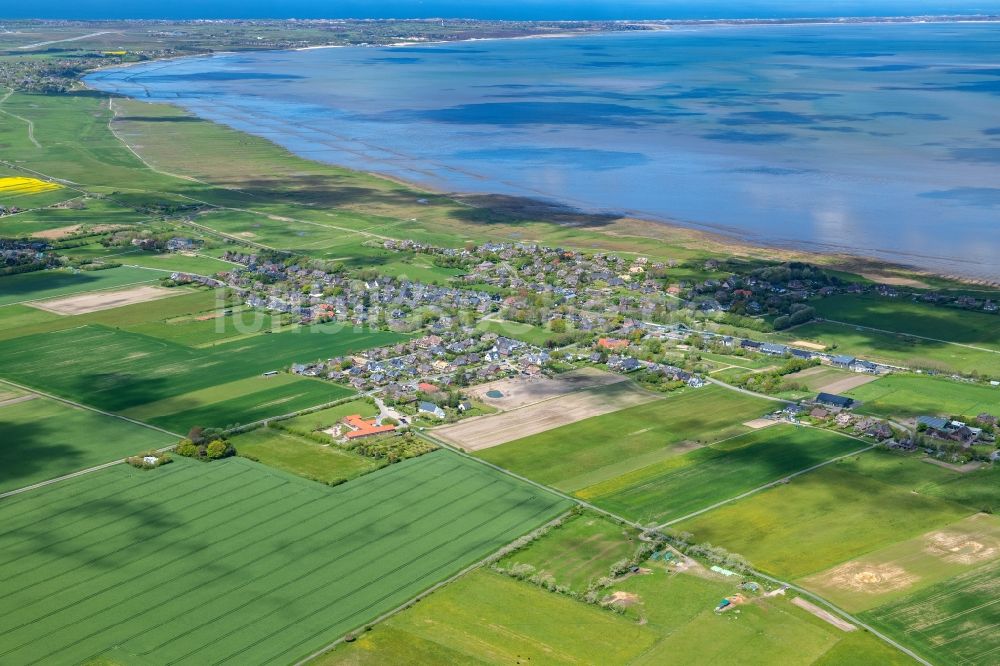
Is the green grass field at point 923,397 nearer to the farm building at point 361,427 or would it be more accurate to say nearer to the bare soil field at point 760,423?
the bare soil field at point 760,423

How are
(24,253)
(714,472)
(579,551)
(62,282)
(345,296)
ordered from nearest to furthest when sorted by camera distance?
(579,551) → (714,472) → (345,296) → (62,282) → (24,253)

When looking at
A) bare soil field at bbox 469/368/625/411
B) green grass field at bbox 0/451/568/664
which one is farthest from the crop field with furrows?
green grass field at bbox 0/451/568/664

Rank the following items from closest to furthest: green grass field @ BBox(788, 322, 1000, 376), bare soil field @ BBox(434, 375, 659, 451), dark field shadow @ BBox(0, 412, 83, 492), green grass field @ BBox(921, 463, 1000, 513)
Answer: green grass field @ BBox(921, 463, 1000, 513)
dark field shadow @ BBox(0, 412, 83, 492)
bare soil field @ BBox(434, 375, 659, 451)
green grass field @ BBox(788, 322, 1000, 376)

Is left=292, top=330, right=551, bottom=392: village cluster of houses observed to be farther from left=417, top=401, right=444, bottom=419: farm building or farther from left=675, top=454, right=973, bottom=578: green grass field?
left=675, top=454, right=973, bottom=578: green grass field

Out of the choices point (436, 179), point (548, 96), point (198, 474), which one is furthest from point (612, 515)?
point (548, 96)

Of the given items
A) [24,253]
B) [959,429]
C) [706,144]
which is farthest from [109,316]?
[706,144]

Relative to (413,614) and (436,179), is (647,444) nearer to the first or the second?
(413,614)

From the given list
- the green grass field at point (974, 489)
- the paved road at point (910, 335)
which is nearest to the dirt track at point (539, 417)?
the green grass field at point (974, 489)

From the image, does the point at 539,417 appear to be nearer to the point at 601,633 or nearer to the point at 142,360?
the point at 601,633
